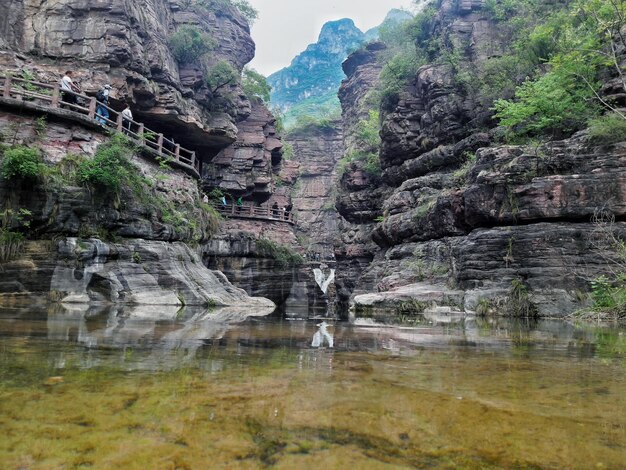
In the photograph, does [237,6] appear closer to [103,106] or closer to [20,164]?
[103,106]

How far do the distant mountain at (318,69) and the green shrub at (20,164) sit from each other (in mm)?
86469

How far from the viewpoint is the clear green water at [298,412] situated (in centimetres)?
122

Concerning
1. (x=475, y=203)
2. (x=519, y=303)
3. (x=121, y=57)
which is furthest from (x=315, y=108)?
(x=519, y=303)

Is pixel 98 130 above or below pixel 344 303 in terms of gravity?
above

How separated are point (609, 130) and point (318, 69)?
9520cm

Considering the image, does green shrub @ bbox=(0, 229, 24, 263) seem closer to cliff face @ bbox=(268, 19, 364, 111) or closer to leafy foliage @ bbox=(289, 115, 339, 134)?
leafy foliage @ bbox=(289, 115, 339, 134)

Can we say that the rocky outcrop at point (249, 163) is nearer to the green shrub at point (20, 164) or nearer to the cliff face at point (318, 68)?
the green shrub at point (20, 164)

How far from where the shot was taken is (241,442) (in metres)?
1.31

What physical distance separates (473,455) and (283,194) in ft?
108

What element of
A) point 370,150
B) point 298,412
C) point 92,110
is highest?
point 370,150

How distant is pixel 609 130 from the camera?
36.2 feet

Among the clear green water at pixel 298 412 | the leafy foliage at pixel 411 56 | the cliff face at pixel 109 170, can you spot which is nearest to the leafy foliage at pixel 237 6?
the cliff face at pixel 109 170

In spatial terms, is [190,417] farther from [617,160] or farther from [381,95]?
[381,95]

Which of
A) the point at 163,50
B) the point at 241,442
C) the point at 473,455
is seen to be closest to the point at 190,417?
the point at 241,442
